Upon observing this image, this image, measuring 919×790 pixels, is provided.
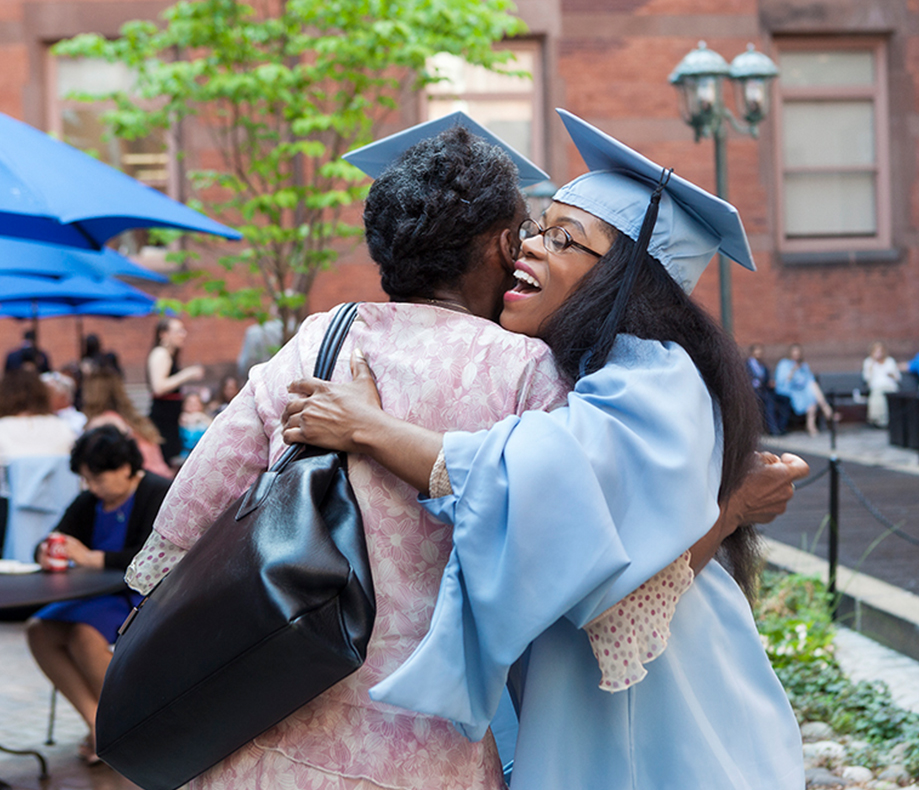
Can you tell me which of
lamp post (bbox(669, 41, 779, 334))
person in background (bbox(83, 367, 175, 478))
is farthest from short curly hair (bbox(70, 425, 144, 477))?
lamp post (bbox(669, 41, 779, 334))

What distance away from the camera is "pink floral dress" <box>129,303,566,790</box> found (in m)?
1.54

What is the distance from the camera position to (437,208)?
63.8 inches

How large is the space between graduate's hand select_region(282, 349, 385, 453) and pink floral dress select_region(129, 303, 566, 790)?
0.15 feet

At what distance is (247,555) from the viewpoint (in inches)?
57.6

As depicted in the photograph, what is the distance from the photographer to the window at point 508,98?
16.4 m

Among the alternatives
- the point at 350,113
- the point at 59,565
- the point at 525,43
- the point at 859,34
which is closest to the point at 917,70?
the point at 859,34

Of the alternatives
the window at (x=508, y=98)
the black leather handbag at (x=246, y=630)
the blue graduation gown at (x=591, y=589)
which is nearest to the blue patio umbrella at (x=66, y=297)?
the black leather handbag at (x=246, y=630)

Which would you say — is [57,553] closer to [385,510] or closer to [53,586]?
[53,586]

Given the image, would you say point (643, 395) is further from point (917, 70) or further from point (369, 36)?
point (917, 70)

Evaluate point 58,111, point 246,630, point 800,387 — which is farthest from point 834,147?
point 246,630

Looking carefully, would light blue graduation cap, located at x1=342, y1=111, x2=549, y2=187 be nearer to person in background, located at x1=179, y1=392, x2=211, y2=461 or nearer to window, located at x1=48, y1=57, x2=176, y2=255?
person in background, located at x1=179, y1=392, x2=211, y2=461

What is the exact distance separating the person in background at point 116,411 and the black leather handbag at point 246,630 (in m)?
5.51

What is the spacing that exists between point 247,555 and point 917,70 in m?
18.5

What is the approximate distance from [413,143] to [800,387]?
15.2 metres
